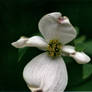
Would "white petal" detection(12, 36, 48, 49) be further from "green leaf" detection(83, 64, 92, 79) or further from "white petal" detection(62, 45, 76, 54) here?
"green leaf" detection(83, 64, 92, 79)

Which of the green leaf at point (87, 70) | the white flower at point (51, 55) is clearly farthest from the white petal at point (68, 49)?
the green leaf at point (87, 70)

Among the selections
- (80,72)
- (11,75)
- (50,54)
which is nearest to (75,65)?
(80,72)

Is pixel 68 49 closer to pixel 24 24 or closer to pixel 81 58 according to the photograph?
pixel 81 58

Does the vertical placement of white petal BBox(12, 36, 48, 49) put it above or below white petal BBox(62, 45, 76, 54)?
above

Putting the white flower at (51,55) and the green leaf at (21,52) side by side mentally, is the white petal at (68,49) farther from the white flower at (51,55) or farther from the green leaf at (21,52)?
the green leaf at (21,52)

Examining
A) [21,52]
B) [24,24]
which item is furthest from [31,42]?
[24,24]

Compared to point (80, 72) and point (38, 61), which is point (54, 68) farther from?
point (80, 72)

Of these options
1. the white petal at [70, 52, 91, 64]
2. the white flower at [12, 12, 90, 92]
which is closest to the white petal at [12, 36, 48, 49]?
the white flower at [12, 12, 90, 92]
